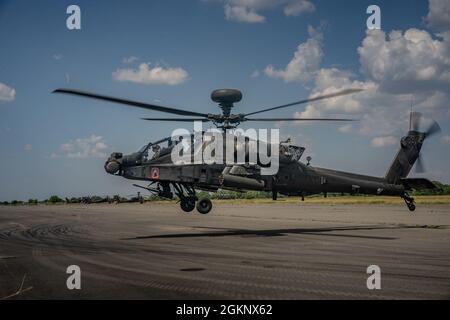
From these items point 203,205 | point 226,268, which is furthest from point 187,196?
point 226,268

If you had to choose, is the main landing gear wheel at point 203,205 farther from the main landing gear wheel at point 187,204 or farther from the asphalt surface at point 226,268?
the asphalt surface at point 226,268

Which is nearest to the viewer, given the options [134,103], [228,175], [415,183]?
[134,103]

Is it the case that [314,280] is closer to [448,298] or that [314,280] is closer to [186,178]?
[448,298]

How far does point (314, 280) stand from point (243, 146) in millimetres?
13370

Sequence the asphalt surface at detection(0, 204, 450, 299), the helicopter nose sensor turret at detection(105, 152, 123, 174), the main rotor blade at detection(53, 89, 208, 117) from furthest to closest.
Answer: the helicopter nose sensor turret at detection(105, 152, 123, 174) → the main rotor blade at detection(53, 89, 208, 117) → the asphalt surface at detection(0, 204, 450, 299)

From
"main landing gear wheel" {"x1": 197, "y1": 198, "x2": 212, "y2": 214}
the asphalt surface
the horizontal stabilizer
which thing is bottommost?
the asphalt surface

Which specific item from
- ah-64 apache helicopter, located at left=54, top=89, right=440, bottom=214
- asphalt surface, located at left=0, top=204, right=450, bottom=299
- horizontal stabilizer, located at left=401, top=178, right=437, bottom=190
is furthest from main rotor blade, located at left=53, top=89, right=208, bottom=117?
horizontal stabilizer, located at left=401, top=178, right=437, bottom=190

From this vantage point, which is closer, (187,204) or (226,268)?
(226,268)

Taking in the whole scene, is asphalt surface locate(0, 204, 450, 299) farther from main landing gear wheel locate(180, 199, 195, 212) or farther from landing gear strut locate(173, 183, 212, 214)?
main landing gear wheel locate(180, 199, 195, 212)

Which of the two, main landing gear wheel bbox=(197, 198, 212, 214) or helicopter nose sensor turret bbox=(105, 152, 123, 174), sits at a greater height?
helicopter nose sensor turret bbox=(105, 152, 123, 174)

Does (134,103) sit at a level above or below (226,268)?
above

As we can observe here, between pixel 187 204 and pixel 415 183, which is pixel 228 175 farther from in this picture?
pixel 415 183
